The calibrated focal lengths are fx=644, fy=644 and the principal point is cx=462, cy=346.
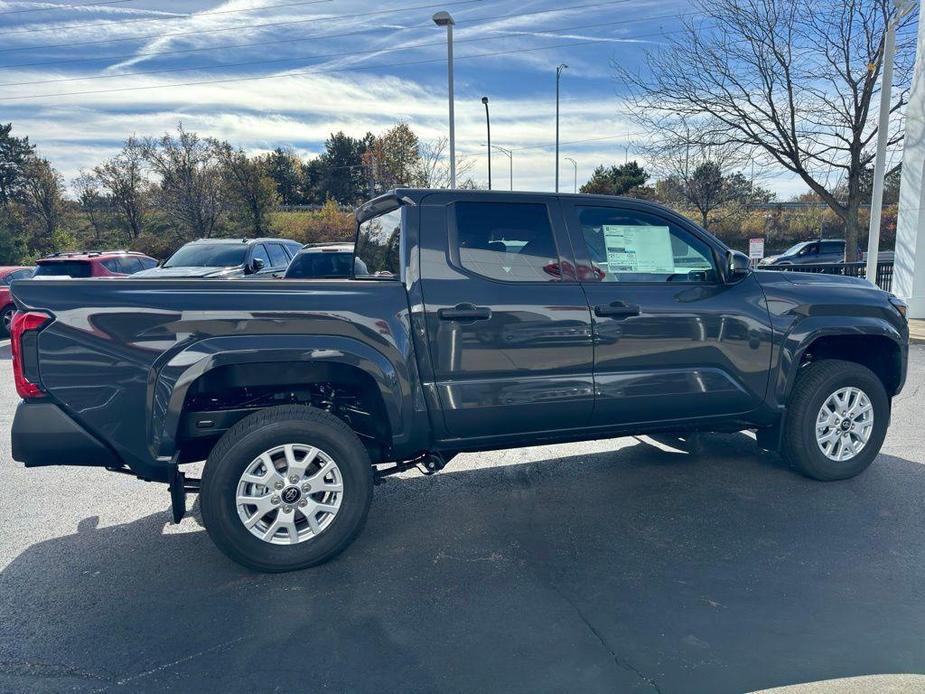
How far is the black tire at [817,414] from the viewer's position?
4.45 metres

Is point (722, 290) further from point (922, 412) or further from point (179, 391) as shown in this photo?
point (922, 412)

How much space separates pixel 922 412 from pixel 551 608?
17.9ft

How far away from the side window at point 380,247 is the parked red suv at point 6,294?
11.1m

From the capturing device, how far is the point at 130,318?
10.3ft

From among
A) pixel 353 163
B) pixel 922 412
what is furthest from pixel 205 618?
pixel 353 163

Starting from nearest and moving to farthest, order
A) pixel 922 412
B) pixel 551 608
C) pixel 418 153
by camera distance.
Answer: pixel 551 608, pixel 922 412, pixel 418 153

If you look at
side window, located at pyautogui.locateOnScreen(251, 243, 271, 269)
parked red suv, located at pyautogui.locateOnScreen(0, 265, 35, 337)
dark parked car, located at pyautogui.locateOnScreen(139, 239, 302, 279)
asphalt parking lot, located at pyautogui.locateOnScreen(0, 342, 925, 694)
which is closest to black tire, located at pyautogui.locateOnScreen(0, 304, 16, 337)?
parked red suv, located at pyautogui.locateOnScreen(0, 265, 35, 337)

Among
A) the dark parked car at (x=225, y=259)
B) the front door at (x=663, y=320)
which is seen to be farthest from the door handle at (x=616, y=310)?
the dark parked car at (x=225, y=259)

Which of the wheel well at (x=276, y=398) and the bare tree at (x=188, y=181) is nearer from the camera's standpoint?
the wheel well at (x=276, y=398)

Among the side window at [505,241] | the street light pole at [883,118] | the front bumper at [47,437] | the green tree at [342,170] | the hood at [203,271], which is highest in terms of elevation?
the green tree at [342,170]

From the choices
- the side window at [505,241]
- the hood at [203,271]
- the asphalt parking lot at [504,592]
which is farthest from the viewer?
the hood at [203,271]

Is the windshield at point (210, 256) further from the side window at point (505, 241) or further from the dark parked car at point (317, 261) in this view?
the side window at point (505, 241)

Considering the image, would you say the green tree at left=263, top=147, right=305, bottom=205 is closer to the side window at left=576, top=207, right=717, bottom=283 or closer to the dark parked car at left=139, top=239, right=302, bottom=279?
the dark parked car at left=139, top=239, right=302, bottom=279

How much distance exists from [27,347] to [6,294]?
41.1 ft
